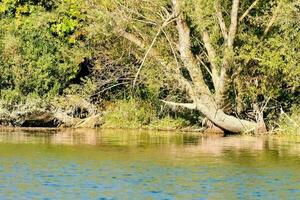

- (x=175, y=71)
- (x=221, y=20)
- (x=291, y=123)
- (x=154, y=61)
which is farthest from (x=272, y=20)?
(x=154, y=61)

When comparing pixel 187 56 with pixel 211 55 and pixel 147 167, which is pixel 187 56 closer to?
pixel 211 55

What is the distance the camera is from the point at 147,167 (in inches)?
946

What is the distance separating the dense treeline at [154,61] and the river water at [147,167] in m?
2.35

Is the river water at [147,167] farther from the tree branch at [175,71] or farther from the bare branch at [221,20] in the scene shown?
the bare branch at [221,20]

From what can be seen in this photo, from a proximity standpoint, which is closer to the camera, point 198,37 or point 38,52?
point 198,37

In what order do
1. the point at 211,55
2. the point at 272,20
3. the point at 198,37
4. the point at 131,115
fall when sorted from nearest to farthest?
1. the point at 272,20
2. the point at 211,55
3. the point at 198,37
4. the point at 131,115

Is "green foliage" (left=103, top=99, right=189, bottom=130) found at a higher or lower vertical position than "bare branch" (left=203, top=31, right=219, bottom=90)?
lower

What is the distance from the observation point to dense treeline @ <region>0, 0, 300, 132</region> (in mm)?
34531

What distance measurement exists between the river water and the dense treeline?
235 centimetres

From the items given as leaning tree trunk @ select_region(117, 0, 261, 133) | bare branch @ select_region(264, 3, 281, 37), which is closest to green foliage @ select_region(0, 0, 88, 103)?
leaning tree trunk @ select_region(117, 0, 261, 133)

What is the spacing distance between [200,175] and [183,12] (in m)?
13.9

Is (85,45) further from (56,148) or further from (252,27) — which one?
(56,148)

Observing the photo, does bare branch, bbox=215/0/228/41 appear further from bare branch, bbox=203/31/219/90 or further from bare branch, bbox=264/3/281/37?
bare branch, bbox=264/3/281/37

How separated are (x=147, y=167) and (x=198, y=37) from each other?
13516 mm
